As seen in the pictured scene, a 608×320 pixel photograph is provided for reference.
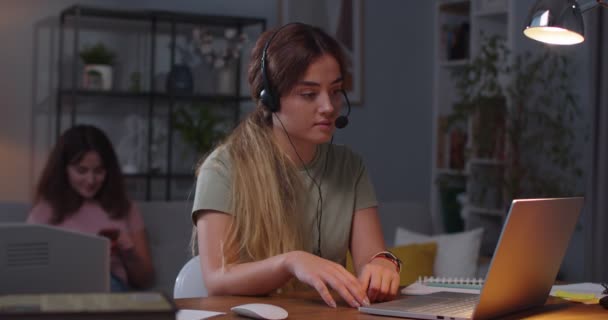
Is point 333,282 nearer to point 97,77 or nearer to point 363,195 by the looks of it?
point 363,195

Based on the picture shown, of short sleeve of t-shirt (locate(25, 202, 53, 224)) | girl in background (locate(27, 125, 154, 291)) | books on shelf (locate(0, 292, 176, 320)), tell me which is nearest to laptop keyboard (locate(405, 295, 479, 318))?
books on shelf (locate(0, 292, 176, 320))

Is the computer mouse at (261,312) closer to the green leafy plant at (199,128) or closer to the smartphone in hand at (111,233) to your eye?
the smartphone in hand at (111,233)

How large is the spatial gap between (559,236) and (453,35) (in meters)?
3.78

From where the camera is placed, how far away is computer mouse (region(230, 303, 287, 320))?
52.0 inches

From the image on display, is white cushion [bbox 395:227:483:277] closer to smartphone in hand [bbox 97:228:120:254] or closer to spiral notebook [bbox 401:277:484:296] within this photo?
smartphone in hand [bbox 97:228:120:254]

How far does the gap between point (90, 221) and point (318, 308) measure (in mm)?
2069

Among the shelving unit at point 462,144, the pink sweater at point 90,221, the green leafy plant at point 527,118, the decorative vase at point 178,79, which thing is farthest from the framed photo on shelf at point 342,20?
the pink sweater at point 90,221

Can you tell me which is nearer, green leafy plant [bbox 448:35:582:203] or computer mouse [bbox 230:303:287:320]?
computer mouse [bbox 230:303:287:320]

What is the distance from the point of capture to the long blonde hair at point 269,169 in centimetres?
175

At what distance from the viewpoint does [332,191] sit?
1.96 metres

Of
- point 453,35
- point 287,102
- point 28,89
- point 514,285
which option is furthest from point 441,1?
point 514,285

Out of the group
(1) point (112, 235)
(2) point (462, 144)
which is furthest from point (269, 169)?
(2) point (462, 144)

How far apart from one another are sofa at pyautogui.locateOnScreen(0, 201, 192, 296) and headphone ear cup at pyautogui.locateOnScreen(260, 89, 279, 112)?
1.81 m

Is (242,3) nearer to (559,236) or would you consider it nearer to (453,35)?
(453,35)
